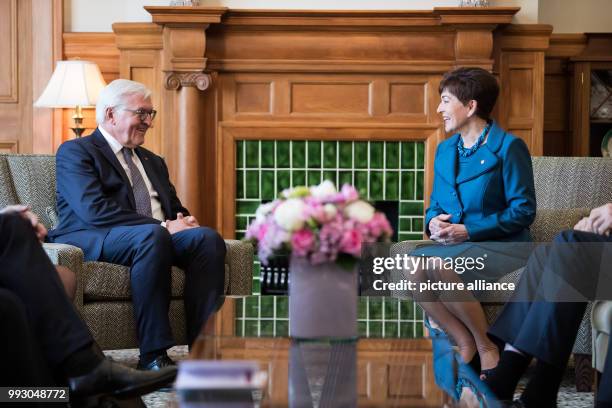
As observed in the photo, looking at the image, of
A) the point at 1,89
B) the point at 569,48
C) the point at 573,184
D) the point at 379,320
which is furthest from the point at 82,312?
the point at 569,48

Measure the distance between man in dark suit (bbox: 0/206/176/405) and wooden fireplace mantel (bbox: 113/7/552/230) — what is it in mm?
2794

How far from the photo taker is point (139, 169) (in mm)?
3838

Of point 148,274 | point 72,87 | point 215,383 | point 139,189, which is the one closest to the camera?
point 215,383

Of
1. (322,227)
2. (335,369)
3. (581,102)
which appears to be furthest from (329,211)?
(581,102)

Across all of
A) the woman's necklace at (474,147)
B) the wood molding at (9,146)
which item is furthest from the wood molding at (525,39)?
the wood molding at (9,146)

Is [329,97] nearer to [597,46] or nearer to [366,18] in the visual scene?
[366,18]

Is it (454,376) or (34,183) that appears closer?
(454,376)

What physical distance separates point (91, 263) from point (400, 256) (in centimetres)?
109

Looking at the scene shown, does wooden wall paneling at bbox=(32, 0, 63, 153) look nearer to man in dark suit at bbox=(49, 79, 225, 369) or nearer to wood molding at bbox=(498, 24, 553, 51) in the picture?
man in dark suit at bbox=(49, 79, 225, 369)

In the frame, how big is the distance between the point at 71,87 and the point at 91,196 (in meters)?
1.78

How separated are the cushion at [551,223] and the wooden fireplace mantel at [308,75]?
1.64 m

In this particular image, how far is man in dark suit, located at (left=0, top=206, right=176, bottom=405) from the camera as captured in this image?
230 cm

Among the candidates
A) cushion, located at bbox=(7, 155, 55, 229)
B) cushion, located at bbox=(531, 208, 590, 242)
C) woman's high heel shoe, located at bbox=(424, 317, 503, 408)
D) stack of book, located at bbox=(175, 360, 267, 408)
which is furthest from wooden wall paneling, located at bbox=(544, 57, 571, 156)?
stack of book, located at bbox=(175, 360, 267, 408)

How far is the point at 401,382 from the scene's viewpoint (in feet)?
6.59
